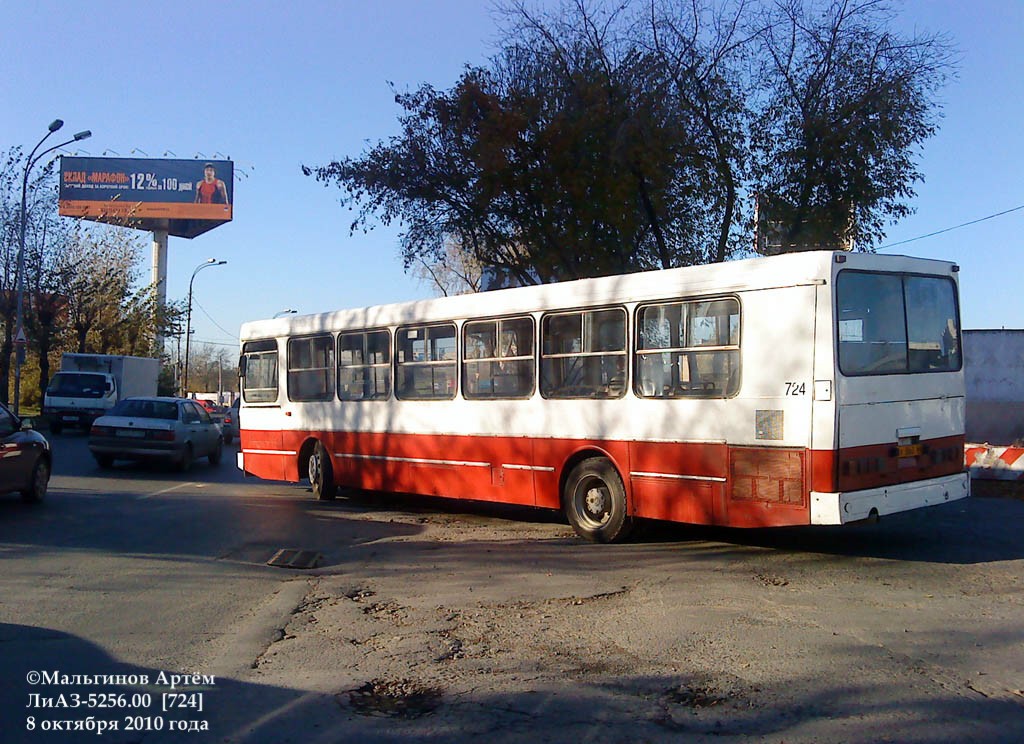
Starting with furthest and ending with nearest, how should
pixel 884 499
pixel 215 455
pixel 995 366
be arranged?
pixel 995 366 < pixel 215 455 < pixel 884 499

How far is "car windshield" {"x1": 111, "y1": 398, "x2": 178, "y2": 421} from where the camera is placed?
1916cm

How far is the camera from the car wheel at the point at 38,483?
12.9 meters

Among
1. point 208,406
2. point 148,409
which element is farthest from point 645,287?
point 208,406

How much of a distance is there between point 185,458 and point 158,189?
57.5 metres

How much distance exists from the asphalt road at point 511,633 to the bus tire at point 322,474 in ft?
8.44

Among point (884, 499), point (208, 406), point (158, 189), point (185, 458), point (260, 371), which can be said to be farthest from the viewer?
point (158, 189)

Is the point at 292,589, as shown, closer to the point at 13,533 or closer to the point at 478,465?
the point at 478,465

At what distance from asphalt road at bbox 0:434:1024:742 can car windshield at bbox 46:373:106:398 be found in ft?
72.3

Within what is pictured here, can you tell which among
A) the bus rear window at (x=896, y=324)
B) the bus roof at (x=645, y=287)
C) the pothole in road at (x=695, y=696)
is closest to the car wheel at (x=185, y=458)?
the bus roof at (x=645, y=287)

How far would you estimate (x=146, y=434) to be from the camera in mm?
18609

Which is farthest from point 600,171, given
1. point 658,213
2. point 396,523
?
point 396,523

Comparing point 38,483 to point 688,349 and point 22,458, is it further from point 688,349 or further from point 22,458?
point 688,349

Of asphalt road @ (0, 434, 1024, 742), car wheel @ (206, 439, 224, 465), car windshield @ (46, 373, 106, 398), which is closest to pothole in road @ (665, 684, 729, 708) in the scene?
asphalt road @ (0, 434, 1024, 742)

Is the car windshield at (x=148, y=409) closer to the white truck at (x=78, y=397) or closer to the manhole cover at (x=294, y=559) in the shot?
the manhole cover at (x=294, y=559)
